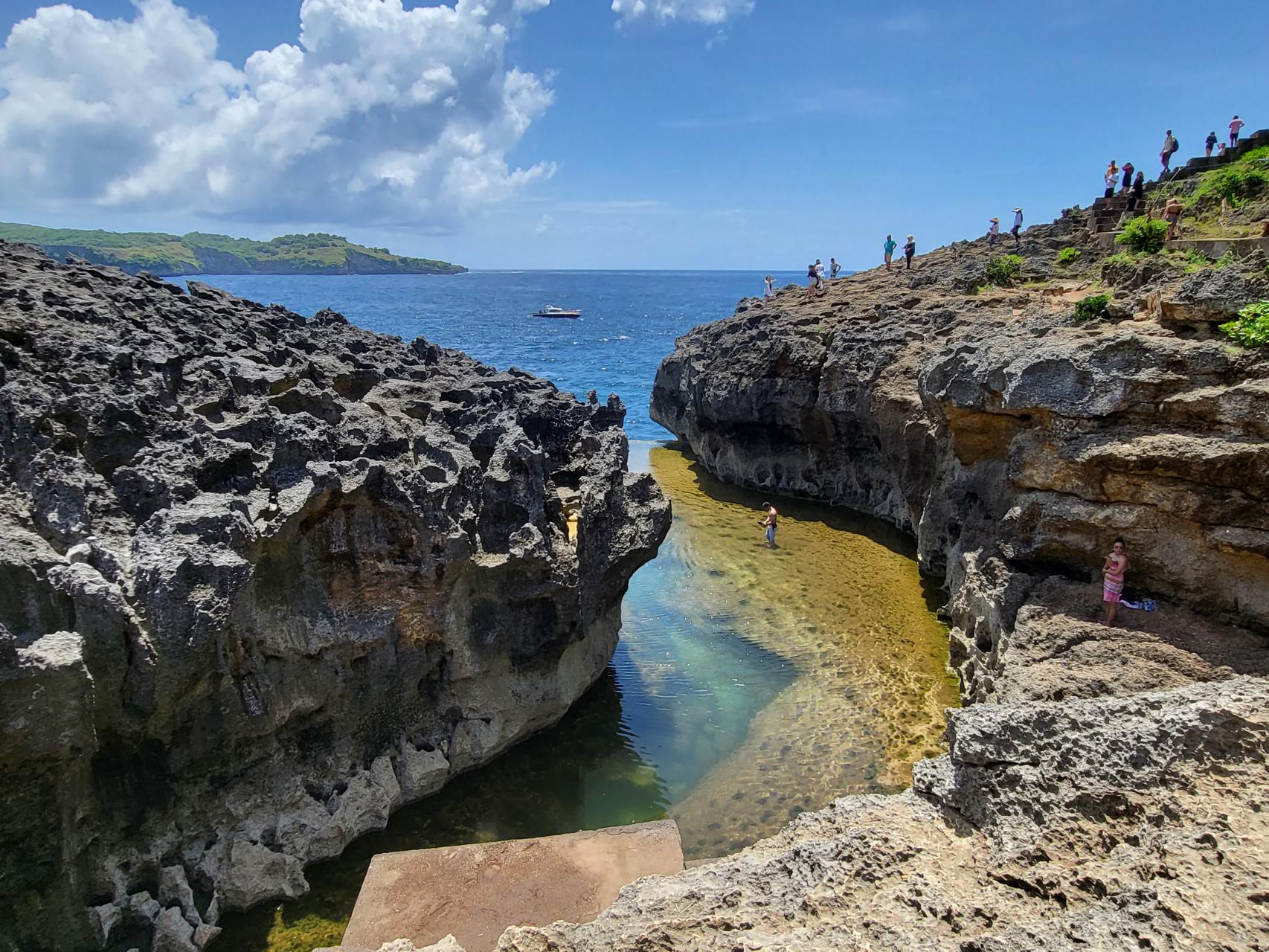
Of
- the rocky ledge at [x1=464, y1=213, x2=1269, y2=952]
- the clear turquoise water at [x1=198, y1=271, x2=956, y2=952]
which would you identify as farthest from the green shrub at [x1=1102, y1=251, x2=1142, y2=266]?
the clear turquoise water at [x1=198, y1=271, x2=956, y2=952]

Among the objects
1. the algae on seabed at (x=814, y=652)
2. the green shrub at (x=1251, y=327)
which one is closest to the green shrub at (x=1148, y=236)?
the algae on seabed at (x=814, y=652)

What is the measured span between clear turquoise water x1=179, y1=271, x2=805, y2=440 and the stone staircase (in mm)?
20350

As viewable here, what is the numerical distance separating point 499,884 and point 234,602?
4618mm

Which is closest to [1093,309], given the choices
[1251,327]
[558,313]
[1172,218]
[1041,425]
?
[1041,425]

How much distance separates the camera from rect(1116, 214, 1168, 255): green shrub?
22.1m

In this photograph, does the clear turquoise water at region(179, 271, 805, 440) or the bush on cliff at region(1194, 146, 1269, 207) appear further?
the clear turquoise water at region(179, 271, 805, 440)

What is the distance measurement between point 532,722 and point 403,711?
7.88ft

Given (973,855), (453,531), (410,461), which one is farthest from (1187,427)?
(410,461)

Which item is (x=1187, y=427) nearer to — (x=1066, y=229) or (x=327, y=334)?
(x=327, y=334)

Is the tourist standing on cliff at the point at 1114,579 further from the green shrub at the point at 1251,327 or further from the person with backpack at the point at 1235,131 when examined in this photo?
the person with backpack at the point at 1235,131

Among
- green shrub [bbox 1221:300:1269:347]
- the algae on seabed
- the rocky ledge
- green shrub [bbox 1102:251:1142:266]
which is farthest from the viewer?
green shrub [bbox 1102:251:1142:266]

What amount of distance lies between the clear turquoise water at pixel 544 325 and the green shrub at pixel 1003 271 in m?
16.2

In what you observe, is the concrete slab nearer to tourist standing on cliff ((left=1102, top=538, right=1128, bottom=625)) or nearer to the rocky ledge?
the rocky ledge

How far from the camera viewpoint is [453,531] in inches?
455
